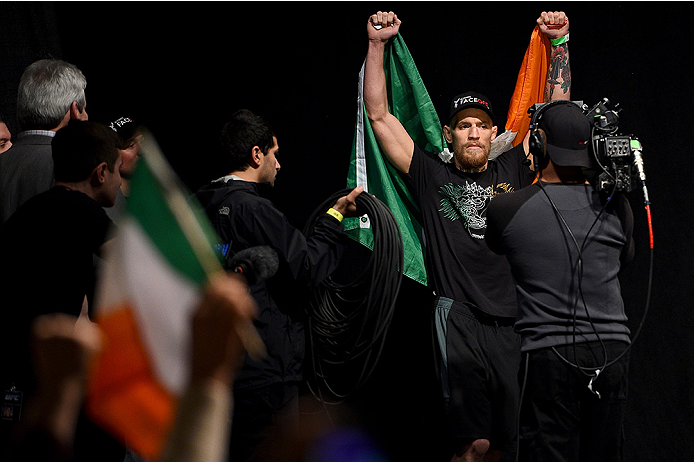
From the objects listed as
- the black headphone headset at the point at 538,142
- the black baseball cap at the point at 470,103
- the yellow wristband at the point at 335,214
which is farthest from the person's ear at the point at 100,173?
the black baseball cap at the point at 470,103

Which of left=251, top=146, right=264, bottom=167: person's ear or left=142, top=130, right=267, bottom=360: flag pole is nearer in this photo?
left=142, top=130, right=267, bottom=360: flag pole

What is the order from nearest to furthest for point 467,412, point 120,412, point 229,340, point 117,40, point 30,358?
1. point 229,340
2. point 120,412
3. point 30,358
4. point 467,412
5. point 117,40

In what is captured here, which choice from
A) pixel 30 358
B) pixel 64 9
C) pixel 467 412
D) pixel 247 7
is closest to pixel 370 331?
pixel 467 412

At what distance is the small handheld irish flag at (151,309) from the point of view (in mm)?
888

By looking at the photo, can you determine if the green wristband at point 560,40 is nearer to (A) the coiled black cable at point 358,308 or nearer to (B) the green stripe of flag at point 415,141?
(B) the green stripe of flag at point 415,141

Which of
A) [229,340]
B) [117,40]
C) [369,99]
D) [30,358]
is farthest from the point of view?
[117,40]

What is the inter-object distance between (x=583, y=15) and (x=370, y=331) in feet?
6.58

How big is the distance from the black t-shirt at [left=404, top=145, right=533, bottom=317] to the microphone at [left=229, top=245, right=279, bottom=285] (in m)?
1.05

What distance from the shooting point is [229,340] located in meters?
0.75

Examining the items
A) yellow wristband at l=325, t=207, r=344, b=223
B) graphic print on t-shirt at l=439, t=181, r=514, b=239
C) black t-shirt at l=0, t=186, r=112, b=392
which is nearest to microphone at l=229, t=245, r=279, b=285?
black t-shirt at l=0, t=186, r=112, b=392

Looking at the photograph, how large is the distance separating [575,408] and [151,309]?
5.66 feet

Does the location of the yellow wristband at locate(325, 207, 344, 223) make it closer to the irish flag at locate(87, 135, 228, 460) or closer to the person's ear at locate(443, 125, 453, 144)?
the person's ear at locate(443, 125, 453, 144)

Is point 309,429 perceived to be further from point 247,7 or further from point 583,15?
point 583,15

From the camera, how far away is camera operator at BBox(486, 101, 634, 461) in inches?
89.4
